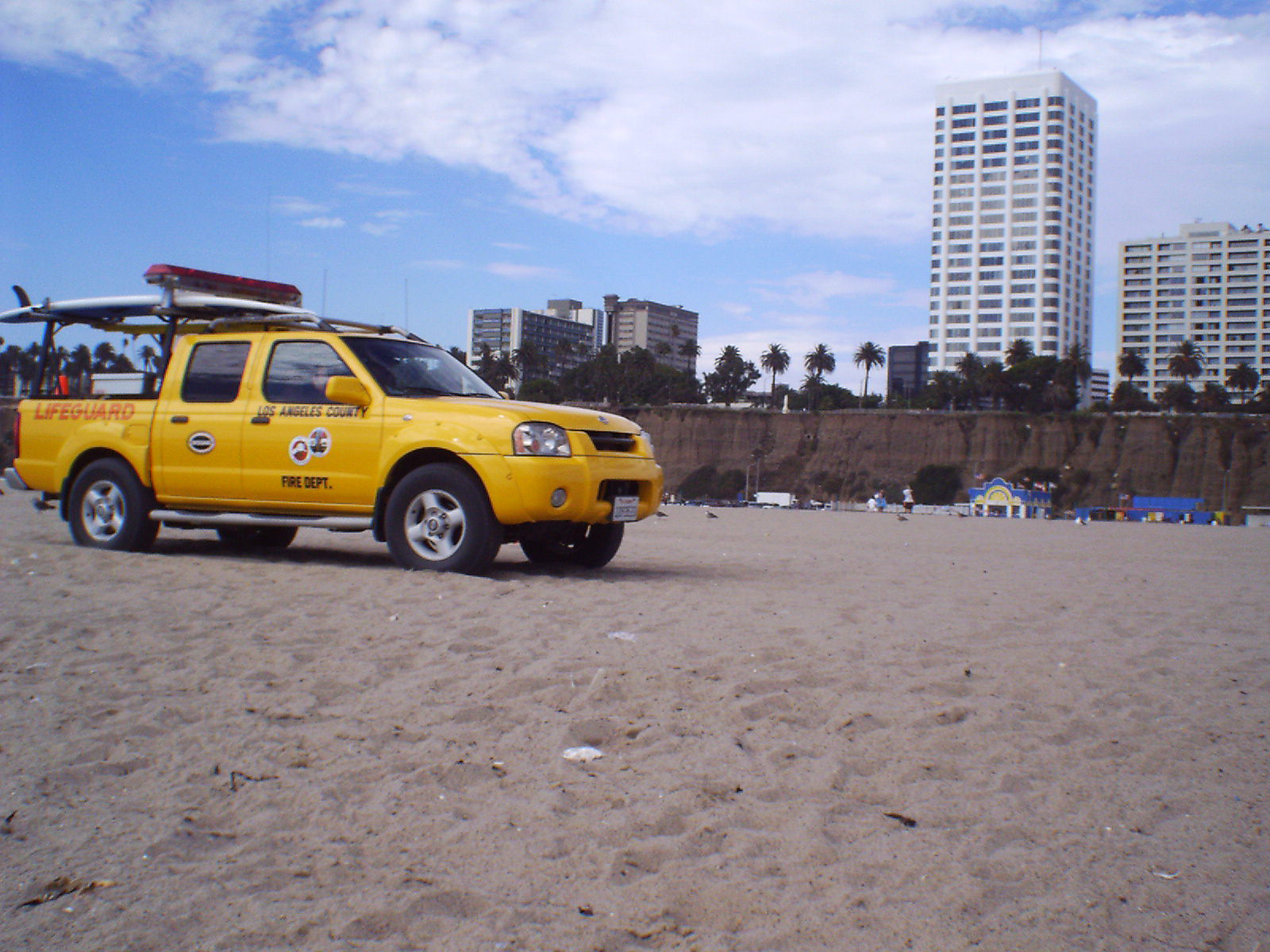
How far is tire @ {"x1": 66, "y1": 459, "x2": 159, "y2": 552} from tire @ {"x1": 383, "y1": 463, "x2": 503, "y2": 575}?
233 cm

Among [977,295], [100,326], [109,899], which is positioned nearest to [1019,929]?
[109,899]

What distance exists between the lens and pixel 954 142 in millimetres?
151125

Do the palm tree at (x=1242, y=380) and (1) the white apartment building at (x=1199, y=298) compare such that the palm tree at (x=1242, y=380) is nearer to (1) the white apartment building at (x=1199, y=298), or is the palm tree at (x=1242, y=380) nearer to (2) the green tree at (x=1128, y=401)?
(2) the green tree at (x=1128, y=401)

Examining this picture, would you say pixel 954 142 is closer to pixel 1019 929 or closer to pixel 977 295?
pixel 977 295

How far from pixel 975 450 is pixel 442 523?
97.3 metres

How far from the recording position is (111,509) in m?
8.21

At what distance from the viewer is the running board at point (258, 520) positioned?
7.23m

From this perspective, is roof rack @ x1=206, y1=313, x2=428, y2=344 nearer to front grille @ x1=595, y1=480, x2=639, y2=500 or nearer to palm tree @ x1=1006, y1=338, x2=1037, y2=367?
front grille @ x1=595, y1=480, x2=639, y2=500

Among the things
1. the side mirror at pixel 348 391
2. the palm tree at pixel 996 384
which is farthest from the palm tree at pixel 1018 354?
the side mirror at pixel 348 391

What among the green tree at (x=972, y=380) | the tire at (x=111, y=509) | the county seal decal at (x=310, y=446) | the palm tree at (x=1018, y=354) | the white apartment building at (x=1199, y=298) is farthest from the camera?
the white apartment building at (x=1199, y=298)

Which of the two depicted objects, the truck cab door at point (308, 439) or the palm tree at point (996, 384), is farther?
the palm tree at point (996, 384)

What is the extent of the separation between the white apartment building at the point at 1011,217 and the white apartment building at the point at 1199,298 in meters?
26.4

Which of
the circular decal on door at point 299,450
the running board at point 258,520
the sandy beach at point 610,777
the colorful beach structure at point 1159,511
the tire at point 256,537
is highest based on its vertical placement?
the circular decal on door at point 299,450

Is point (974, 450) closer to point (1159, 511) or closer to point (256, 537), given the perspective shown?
point (1159, 511)
